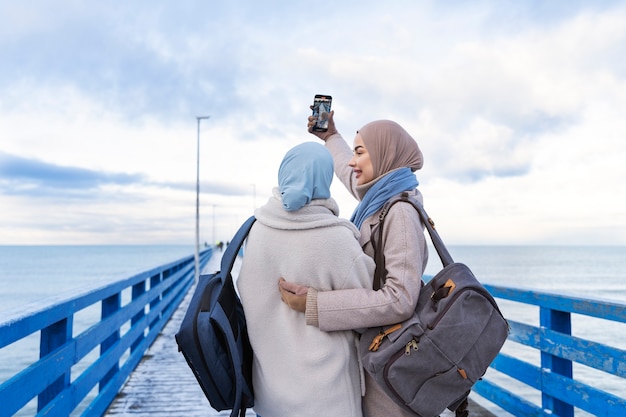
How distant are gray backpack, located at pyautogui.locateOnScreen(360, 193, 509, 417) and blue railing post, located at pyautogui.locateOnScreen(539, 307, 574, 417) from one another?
68.7 inches

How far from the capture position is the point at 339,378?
6.33ft

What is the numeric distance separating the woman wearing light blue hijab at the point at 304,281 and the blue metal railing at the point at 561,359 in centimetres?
155

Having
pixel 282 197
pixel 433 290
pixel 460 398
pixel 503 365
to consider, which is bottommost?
pixel 503 365

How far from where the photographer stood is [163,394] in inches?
212

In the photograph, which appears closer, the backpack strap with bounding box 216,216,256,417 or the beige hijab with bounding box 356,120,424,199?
the backpack strap with bounding box 216,216,256,417

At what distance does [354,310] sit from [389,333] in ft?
0.49

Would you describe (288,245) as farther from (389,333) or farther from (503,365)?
(503,365)

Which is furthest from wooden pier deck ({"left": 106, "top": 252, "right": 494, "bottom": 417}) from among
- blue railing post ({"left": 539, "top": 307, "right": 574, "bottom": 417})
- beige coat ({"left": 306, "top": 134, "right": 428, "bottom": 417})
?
beige coat ({"left": 306, "top": 134, "right": 428, "bottom": 417})

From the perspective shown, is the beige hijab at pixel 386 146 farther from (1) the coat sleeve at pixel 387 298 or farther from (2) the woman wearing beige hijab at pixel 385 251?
(1) the coat sleeve at pixel 387 298

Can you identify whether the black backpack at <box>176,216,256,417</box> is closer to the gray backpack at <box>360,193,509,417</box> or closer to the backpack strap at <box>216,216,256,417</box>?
the backpack strap at <box>216,216,256,417</box>

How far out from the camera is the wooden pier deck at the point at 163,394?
480 cm

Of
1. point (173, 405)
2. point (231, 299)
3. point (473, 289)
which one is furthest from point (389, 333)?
point (173, 405)

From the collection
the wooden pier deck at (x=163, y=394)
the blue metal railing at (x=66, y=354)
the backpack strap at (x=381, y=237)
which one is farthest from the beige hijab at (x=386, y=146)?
the wooden pier deck at (x=163, y=394)

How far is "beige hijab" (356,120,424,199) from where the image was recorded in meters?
2.19
